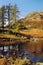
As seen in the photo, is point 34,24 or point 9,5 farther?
point 34,24

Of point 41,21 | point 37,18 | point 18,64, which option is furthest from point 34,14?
point 18,64

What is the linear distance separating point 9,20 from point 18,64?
57346 millimetres

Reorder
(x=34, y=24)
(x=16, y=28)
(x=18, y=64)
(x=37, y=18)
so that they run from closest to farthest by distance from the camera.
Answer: (x=18, y=64) → (x=16, y=28) → (x=34, y=24) → (x=37, y=18)

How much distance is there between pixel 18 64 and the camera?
24.4 metres

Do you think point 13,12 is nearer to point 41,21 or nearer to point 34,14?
point 41,21

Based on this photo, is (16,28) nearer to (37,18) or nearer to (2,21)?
(2,21)

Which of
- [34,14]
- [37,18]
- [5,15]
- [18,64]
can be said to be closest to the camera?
[18,64]

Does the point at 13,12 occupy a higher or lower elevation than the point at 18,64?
higher

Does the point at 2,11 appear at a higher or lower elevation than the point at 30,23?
higher

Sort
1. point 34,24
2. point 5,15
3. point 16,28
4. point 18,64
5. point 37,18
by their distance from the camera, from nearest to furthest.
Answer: point 18,64 < point 16,28 < point 5,15 < point 34,24 < point 37,18

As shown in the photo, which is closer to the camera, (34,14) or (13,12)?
(13,12)

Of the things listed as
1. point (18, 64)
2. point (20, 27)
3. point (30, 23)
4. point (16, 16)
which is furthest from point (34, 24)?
point (18, 64)

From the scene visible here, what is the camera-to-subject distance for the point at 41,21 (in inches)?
3558

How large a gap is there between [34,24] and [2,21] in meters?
17.9
